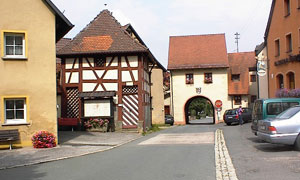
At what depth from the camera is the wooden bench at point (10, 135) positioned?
15297 mm

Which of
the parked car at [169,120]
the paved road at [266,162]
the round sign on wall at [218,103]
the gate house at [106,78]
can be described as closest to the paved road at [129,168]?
the paved road at [266,162]

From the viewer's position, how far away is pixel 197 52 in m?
46.0

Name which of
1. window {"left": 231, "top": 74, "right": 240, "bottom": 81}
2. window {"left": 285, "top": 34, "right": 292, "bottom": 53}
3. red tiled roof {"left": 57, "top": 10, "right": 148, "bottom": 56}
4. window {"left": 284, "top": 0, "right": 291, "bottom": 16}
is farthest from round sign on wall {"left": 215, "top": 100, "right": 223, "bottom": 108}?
red tiled roof {"left": 57, "top": 10, "right": 148, "bottom": 56}

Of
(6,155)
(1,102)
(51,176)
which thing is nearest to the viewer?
(51,176)

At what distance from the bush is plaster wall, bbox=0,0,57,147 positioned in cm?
55

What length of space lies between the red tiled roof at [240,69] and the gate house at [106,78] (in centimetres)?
2023

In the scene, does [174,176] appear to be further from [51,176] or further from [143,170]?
[51,176]

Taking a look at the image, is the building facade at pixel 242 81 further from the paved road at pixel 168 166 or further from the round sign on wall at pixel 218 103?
the paved road at pixel 168 166

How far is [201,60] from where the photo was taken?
44.6m

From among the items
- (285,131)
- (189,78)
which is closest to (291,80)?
(285,131)

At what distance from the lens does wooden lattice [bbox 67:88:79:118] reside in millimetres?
25781

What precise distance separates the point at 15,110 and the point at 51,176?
7.85 metres

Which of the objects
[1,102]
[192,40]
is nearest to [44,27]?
[1,102]

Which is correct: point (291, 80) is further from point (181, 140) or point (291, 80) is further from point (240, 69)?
point (240, 69)
